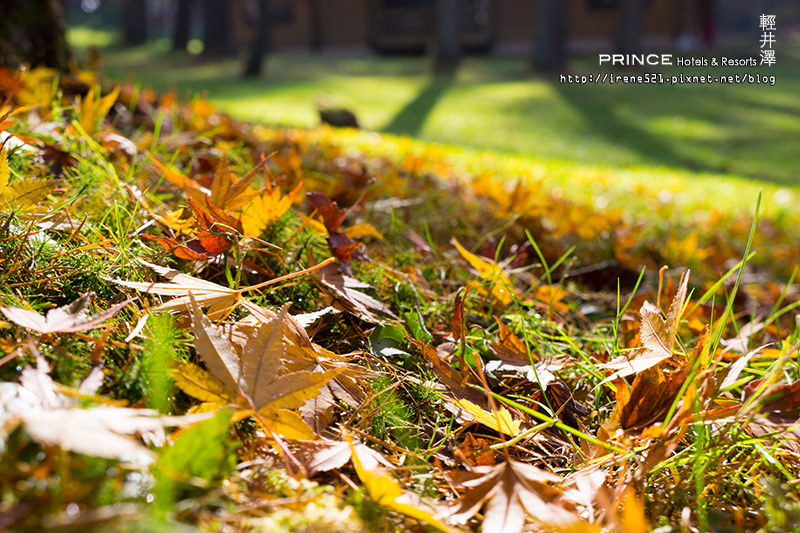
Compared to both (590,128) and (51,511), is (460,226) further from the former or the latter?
(590,128)

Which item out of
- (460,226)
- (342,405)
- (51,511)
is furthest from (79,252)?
(460,226)

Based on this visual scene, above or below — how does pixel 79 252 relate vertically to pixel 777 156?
above

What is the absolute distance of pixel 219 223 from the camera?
107cm

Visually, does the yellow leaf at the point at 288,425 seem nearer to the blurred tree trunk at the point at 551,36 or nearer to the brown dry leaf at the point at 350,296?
the brown dry leaf at the point at 350,296

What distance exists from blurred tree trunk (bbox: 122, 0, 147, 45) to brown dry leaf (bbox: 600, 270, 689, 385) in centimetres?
3501

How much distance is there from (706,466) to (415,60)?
27.6m

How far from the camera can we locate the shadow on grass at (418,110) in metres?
14.6

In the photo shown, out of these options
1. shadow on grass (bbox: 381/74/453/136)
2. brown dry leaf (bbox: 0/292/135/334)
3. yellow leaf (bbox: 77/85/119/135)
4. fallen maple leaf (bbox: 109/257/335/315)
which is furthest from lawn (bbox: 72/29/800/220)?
brown dry leaf (bbox: 0/292/135/334)

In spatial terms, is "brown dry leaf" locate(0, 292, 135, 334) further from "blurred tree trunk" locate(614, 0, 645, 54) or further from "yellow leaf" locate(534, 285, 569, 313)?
"blurred tree trunk" locate(614, 0, 645, 54)

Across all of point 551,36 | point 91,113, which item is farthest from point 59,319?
point 551,36

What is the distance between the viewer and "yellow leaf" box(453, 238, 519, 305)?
4.22 feet

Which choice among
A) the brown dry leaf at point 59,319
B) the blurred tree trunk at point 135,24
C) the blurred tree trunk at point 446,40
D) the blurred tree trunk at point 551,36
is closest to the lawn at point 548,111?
the blurred tree trunk at point 446,40

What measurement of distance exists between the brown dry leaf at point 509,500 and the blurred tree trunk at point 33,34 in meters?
3.10

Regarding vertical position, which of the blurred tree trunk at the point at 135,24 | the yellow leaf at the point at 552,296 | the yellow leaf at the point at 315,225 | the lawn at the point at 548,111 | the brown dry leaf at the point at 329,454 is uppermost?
the blurred tree trunk at the point at 135,24
